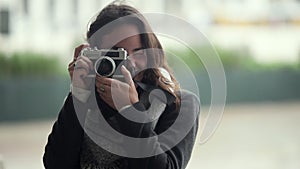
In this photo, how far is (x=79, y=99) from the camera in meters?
0.87

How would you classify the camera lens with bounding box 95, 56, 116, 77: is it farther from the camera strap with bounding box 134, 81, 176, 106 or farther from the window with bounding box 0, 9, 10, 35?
the window with bounding box 0, 9, 10, 35

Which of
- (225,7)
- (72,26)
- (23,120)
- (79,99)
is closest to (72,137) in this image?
(79,99)

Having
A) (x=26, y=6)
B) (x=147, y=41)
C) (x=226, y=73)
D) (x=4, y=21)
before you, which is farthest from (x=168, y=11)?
(x=147, y=41)

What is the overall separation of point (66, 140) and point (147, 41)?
0.17 m

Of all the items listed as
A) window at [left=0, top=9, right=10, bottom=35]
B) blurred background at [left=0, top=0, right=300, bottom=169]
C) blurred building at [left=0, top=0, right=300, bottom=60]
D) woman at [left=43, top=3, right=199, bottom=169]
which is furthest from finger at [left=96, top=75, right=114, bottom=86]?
window at [left=0, top=9, right=10, bottom=35]

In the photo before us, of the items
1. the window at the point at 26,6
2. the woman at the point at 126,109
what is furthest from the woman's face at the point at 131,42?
the window at the point at 26,6

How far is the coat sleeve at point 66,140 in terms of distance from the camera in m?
0.89

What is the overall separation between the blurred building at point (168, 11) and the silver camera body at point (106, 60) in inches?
177

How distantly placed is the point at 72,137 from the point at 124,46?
14 centimetres

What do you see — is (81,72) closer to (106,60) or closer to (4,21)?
(106,60)

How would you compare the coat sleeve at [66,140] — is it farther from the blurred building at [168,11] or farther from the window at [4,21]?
the window at [4,21]

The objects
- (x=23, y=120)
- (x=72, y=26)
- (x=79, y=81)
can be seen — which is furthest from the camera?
(x=72, y=26)

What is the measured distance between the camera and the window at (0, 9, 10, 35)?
6004 mm

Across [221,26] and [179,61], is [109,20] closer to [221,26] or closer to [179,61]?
[179,61]
